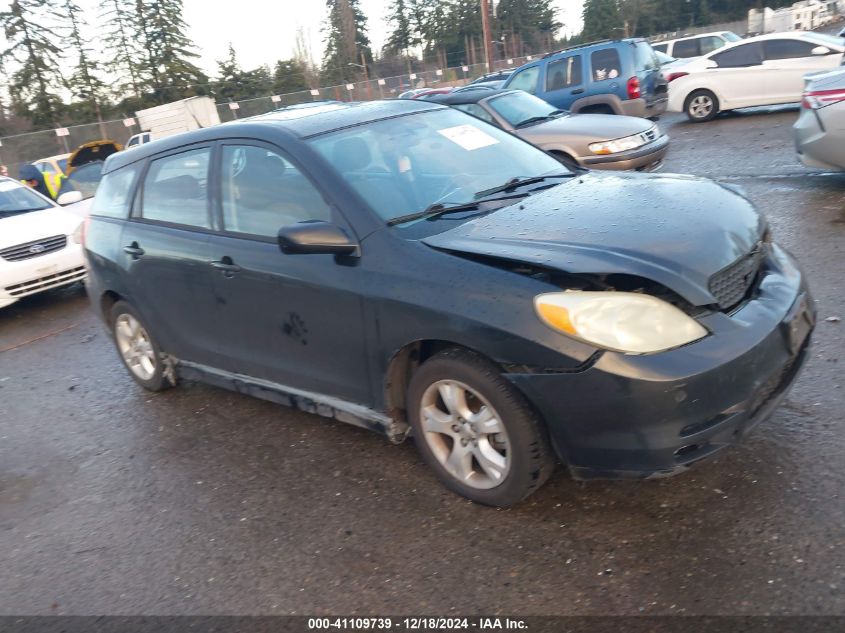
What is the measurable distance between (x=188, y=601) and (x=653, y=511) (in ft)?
6.53

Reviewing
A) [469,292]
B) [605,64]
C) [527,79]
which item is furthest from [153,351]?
[527,79]

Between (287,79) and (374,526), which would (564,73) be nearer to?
(374,526)

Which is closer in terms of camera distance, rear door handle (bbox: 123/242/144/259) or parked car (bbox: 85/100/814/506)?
parked car (bbox: 85/100/814/506)

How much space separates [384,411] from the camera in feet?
11.9

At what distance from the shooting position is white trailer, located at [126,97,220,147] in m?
28.3

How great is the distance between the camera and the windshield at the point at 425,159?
12.3 feet

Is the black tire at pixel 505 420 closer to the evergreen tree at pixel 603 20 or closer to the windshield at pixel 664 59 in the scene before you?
the windshield at pixel 664 59

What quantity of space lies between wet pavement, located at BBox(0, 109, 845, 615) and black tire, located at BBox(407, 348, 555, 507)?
0.52 feet

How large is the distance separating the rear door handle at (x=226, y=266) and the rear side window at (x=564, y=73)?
449 inches

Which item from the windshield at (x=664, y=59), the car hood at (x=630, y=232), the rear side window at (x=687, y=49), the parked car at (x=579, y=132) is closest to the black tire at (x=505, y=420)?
the car hood at (x=630, y=232)

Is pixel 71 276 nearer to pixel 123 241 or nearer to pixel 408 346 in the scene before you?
pixel 123 241

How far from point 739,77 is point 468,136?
12.1m

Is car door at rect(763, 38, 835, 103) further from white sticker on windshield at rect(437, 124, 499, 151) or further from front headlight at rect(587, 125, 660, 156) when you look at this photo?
white sticker on windshield at rect(437, 124, 499, 151)

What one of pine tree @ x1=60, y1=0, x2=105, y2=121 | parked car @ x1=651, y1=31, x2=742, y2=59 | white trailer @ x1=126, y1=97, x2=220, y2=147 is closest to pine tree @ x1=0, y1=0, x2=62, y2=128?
pine tree @ x1=60, y1=0, x2=105, y2=121
